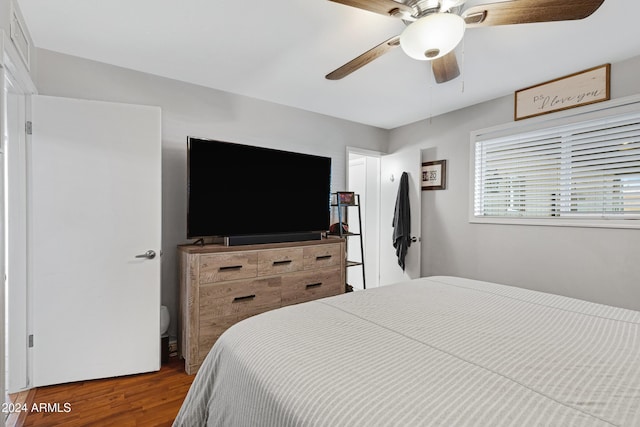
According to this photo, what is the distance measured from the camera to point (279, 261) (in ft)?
8.94

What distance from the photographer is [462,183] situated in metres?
3.33

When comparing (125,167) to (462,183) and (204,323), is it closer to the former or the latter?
(204,323)

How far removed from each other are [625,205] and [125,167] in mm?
3747

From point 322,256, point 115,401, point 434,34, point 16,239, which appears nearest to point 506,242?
point 322,256

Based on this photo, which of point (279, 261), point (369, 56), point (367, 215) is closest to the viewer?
point (369, 56)

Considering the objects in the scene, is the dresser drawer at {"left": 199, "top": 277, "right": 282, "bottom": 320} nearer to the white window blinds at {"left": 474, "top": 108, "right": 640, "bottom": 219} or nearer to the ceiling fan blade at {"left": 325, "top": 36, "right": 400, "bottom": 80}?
the ceiling fan blade at {"left": 325, "top": 36, "right": 400, "bottom": 80}

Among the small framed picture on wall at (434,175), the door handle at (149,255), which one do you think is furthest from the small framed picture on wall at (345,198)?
the door handle at (149,255)

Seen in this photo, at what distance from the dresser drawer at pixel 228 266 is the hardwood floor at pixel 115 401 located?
2.49 feet

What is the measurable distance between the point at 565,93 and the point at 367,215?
8.49ft

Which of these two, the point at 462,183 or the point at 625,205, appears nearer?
the point at 625,205

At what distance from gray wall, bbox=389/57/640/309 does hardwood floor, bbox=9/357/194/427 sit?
2.88 m

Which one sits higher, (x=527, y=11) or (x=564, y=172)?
(x=527, y=11)

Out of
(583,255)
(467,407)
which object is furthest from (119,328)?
(583,255)

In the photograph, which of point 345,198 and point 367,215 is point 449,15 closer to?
point 345,198
